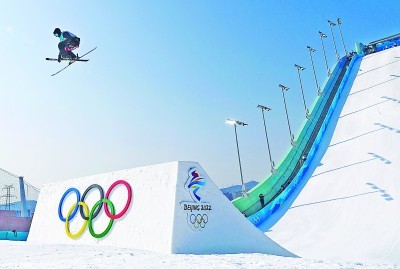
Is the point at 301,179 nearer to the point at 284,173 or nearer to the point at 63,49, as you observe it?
the point at 284,173

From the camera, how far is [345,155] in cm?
2008

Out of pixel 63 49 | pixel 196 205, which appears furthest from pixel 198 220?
pixel 63 49

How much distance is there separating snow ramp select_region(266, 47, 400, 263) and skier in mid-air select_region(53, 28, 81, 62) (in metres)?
11.4

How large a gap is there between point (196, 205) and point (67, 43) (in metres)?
8.30

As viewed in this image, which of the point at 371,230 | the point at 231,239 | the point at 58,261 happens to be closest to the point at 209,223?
the point at 231,239

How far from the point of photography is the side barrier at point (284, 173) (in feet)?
63.8

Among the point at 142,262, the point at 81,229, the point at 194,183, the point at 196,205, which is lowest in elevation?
the point at 142,262

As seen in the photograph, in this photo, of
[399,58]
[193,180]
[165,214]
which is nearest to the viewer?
[165,214]

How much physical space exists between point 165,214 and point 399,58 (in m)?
31.5

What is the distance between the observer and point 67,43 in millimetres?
12672

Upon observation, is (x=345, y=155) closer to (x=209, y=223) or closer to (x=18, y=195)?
(x=209, y=223)

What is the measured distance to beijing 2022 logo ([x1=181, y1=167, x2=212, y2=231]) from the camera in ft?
27.7

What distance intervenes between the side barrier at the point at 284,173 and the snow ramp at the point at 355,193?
6.82 feet

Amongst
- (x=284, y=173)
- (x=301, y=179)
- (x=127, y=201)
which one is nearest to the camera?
(x=127, y=201)
